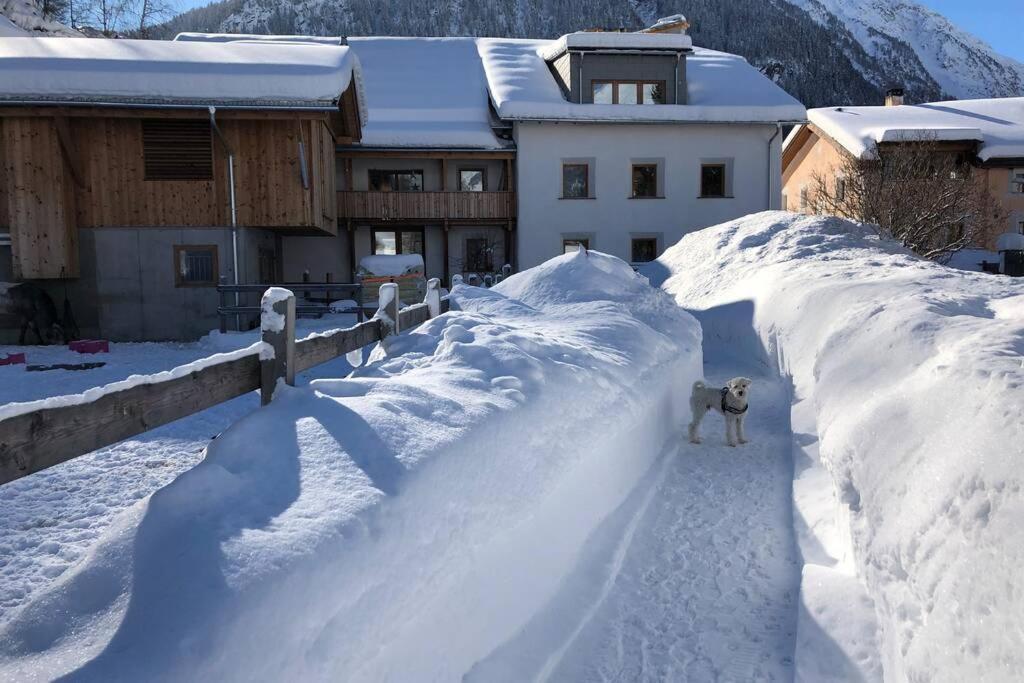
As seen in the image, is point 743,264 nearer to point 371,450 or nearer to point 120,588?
point 371,450

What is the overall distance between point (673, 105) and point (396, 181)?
9059mm

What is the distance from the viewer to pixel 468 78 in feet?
86.9

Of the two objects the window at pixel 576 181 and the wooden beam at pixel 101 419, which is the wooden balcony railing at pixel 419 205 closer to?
the window at pixel 576 181

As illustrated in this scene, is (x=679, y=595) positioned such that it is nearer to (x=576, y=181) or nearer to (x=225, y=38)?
(x=576, y=181)

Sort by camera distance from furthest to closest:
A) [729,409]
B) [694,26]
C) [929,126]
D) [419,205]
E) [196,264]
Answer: [694,26]
[929,126]
[419,205]
[196,264]
[729,409]

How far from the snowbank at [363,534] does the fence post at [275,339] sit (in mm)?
192

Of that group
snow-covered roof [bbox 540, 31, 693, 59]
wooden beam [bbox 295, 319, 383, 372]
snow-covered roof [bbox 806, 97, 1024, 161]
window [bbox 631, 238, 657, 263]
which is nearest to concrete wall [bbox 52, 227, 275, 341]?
wooden beam [bbox 295, 319, 383, 372]

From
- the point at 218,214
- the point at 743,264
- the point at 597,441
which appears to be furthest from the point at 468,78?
the point at 597,441

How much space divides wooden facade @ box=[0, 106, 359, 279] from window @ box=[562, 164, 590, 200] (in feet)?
28.7

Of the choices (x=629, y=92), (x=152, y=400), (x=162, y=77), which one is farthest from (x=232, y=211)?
(x=152, y=400)

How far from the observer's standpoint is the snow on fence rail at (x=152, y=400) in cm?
242

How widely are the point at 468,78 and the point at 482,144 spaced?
5.25m

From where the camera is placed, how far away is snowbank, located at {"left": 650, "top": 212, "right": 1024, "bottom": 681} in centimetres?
244

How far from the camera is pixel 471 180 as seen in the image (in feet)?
80.7
